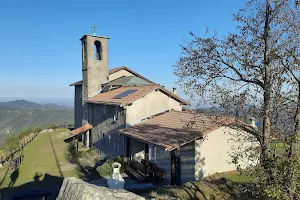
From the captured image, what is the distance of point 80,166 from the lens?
70.0 ft

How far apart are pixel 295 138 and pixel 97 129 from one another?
21.8 meters

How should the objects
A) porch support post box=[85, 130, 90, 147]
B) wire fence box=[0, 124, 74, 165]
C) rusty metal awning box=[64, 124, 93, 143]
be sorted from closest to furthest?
1. wire fence box=[0, 124, 74, 165]
2. rusty metal awning box=[64, 124, 93, 143]
3. porch support post box=[85, 130, 90, 147]

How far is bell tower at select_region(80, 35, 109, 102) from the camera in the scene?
26.8m

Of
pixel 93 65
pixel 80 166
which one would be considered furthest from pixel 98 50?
pixel 80 166

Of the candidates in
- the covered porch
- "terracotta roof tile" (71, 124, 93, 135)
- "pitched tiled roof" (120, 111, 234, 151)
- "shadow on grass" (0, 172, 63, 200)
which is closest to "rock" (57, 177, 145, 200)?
"pitched tiled roof" (120, 111, 234, 151)

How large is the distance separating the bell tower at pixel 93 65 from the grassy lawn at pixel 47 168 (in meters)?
6.19

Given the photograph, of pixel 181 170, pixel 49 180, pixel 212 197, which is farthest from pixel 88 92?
pixel 212 197

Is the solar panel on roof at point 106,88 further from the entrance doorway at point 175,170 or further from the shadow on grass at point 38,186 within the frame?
the entrance doorway at point 175,170

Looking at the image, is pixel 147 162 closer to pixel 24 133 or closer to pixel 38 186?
pixel 38 186

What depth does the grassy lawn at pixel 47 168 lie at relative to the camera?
17209 mm

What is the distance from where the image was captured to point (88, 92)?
27.3m

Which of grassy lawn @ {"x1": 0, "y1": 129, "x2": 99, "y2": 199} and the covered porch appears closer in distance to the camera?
the covered porch

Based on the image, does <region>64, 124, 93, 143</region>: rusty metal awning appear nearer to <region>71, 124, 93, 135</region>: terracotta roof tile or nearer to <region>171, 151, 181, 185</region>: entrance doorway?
<region>71, 124, 93, 135</region>: terracotta roof tile

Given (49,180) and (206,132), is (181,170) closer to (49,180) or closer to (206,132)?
(206,132)
